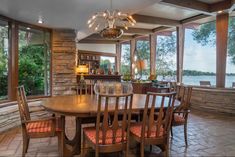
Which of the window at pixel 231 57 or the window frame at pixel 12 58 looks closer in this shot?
the window frame at pixel 12 58

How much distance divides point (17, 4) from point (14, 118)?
2.34 m

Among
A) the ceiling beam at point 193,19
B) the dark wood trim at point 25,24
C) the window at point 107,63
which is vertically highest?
the ceiling beam at point 193,19

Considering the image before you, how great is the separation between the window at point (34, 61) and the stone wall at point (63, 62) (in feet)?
0.66

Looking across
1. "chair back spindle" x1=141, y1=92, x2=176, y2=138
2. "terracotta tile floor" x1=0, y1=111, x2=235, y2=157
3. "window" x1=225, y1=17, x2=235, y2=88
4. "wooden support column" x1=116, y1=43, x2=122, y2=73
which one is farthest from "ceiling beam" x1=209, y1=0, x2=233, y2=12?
"wooden support column" x1=116, y1=43, x2=122, y2=73

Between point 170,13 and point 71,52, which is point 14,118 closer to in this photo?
point 71,52

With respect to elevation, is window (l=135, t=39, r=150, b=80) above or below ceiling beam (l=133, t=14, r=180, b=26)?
below

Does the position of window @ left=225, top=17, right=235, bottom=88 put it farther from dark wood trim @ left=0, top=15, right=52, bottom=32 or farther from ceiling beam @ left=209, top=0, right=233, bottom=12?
dark wood trim @ left=0, top=15, right=52, bottom=32

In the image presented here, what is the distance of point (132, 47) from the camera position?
36.1ft

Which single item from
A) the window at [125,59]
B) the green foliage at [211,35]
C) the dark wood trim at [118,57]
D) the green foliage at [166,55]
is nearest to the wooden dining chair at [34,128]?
the green foliage at [211,35]

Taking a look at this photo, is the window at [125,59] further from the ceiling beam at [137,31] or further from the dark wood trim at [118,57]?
the ceiling beam at [137,31]

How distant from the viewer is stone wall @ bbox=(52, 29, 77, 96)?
6.11 meters

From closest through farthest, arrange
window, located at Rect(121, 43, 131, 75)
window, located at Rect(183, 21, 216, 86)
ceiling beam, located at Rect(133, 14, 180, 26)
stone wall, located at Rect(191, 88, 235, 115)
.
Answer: stone wall, located at Rect(191, 88, 235, 115)
ceiling beam, located at Rect(133, 14, 180, 26)
window, located at Rect(183, 21, 216, 86)
window, located at Rect(121, 43, 131, 75)

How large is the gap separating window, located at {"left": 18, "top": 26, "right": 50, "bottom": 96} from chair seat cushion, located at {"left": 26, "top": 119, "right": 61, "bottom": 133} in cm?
→ 252

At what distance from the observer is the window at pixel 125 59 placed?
11688mm
